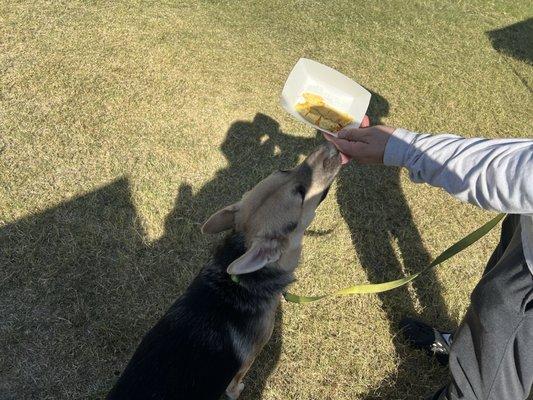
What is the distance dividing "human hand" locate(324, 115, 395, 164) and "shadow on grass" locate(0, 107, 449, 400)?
1.89m

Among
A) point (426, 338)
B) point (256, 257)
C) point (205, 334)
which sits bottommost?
Result: point (426, 338)

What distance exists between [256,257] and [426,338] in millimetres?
2195

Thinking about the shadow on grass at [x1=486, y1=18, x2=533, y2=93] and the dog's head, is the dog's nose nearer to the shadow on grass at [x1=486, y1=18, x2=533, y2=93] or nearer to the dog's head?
the dog's head

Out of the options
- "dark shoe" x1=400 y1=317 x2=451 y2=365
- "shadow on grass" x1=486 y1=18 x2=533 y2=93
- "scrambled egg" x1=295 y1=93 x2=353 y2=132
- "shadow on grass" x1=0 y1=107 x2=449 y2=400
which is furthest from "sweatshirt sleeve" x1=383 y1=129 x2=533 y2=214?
"shadow on grass" x1=486 y1=18 x2=533 y2=93

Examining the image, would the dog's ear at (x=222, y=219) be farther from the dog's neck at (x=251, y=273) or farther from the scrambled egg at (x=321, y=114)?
the scrambled egg at (x=321, y=114)

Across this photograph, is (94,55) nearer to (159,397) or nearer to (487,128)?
(159,397)

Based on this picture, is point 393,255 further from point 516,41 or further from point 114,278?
point 516,41

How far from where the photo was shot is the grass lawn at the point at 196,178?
12.9ft

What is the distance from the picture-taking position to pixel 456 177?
89.8 inches

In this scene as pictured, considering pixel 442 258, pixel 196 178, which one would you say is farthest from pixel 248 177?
pixel 442 258

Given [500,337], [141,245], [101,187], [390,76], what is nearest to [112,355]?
[141,245]

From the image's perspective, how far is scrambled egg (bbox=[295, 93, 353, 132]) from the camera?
3994mm

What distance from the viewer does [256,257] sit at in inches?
108

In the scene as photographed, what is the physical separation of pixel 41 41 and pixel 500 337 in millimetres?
6090
